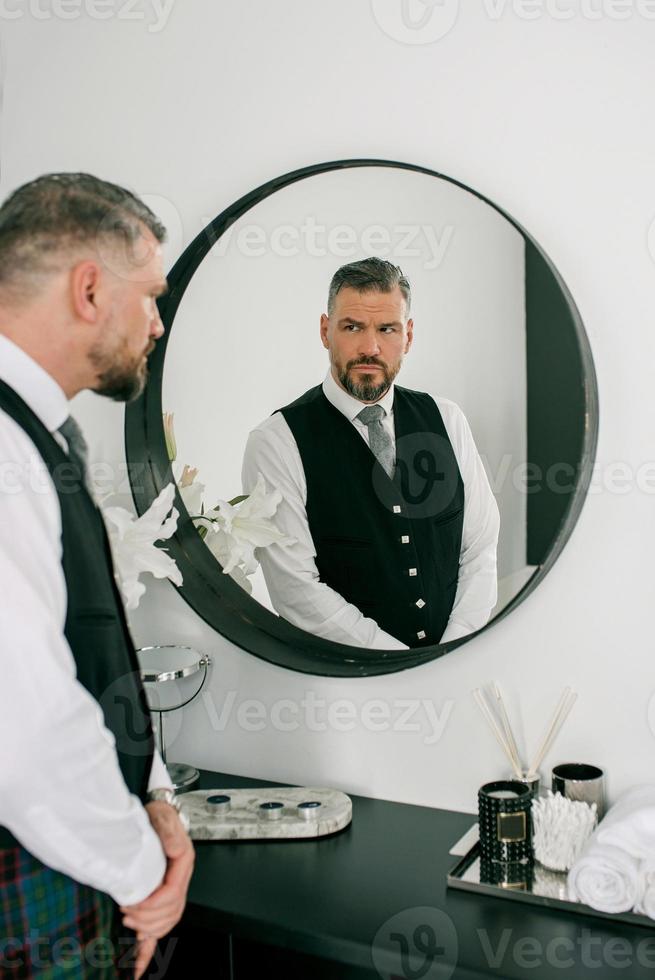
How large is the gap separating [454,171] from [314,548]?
0.63 metres

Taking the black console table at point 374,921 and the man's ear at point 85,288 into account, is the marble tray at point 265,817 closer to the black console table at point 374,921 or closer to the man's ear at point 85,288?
the black console table at point 374,921

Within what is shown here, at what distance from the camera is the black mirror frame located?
1508 mm

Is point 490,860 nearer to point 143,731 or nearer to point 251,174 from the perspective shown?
point 143,731

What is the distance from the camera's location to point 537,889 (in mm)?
1249

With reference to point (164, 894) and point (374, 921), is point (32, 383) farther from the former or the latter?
point (374, 921)

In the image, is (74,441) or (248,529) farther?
(248,529)

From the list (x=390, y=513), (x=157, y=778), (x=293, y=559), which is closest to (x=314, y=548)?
(x=293, y=559)

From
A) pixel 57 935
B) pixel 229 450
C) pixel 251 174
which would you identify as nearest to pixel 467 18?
pixel 251 174

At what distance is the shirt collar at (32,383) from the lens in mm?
1036

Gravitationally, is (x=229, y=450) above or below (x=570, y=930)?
above

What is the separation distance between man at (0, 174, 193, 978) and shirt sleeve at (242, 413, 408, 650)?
17.7 inches

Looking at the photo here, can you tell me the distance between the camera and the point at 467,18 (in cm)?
143

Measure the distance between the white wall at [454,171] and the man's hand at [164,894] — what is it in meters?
0.53

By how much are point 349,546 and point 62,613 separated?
24.8 inches
